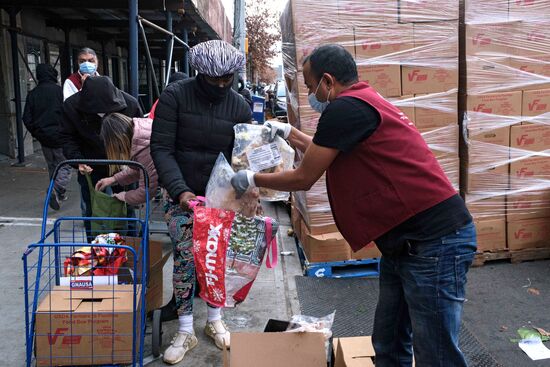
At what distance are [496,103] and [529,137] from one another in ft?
1.53

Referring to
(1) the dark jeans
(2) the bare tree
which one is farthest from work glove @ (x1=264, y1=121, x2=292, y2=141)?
(2) the bare tree

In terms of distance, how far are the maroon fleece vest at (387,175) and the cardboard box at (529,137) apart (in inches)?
119

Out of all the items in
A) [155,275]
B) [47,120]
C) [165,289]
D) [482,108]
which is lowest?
[165,289]

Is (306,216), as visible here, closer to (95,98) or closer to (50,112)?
(95,98)

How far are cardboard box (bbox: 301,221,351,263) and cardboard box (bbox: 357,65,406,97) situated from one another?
4.31 ft

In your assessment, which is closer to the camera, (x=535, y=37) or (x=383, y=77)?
(x=383, y=77)

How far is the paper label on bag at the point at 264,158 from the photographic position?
8.60ft

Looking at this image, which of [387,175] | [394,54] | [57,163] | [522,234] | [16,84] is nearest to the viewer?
[387,175]

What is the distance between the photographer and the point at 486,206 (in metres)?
4.75

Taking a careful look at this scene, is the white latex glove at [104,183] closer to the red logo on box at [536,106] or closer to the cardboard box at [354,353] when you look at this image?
the cardboard box at [354,353]

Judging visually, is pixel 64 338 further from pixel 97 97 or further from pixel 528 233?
pixel 528 233

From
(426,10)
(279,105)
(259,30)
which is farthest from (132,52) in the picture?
(259,30)

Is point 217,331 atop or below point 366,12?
below

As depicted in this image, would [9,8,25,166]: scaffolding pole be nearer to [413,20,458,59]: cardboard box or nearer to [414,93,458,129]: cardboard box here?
[413,20,458,59]: cardboard box
